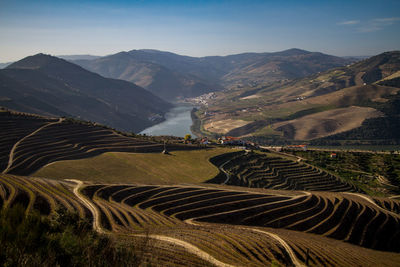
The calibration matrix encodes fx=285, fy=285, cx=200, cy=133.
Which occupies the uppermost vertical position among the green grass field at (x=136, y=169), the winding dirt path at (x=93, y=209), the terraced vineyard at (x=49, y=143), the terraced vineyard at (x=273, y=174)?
the terraced vineyard at (x=49, y=143)

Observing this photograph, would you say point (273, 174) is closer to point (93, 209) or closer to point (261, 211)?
point (261, 211)

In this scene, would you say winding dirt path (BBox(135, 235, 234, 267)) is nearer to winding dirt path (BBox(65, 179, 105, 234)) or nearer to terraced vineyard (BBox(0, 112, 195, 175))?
winding dirt path (BBox(65, 179, 105, 234))

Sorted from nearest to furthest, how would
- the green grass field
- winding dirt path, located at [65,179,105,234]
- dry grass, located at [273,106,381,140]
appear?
1. winding dirt path, located at [65,179,105,234]
2. the green grass field
3. dry grass, located at [273,106,381,140]

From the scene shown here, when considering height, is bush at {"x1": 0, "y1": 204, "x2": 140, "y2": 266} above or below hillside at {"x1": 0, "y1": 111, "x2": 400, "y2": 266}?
above

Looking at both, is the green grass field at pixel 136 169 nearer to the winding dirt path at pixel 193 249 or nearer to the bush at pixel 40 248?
the winding dirt path at pixel 193 249

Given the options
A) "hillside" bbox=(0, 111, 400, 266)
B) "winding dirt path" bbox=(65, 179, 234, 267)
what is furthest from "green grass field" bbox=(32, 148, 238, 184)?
"winding dirt path" bbox=(65, 179, 234, 267)

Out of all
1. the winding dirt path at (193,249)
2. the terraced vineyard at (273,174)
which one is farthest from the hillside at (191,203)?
the terraced vineyard at (273,174)
